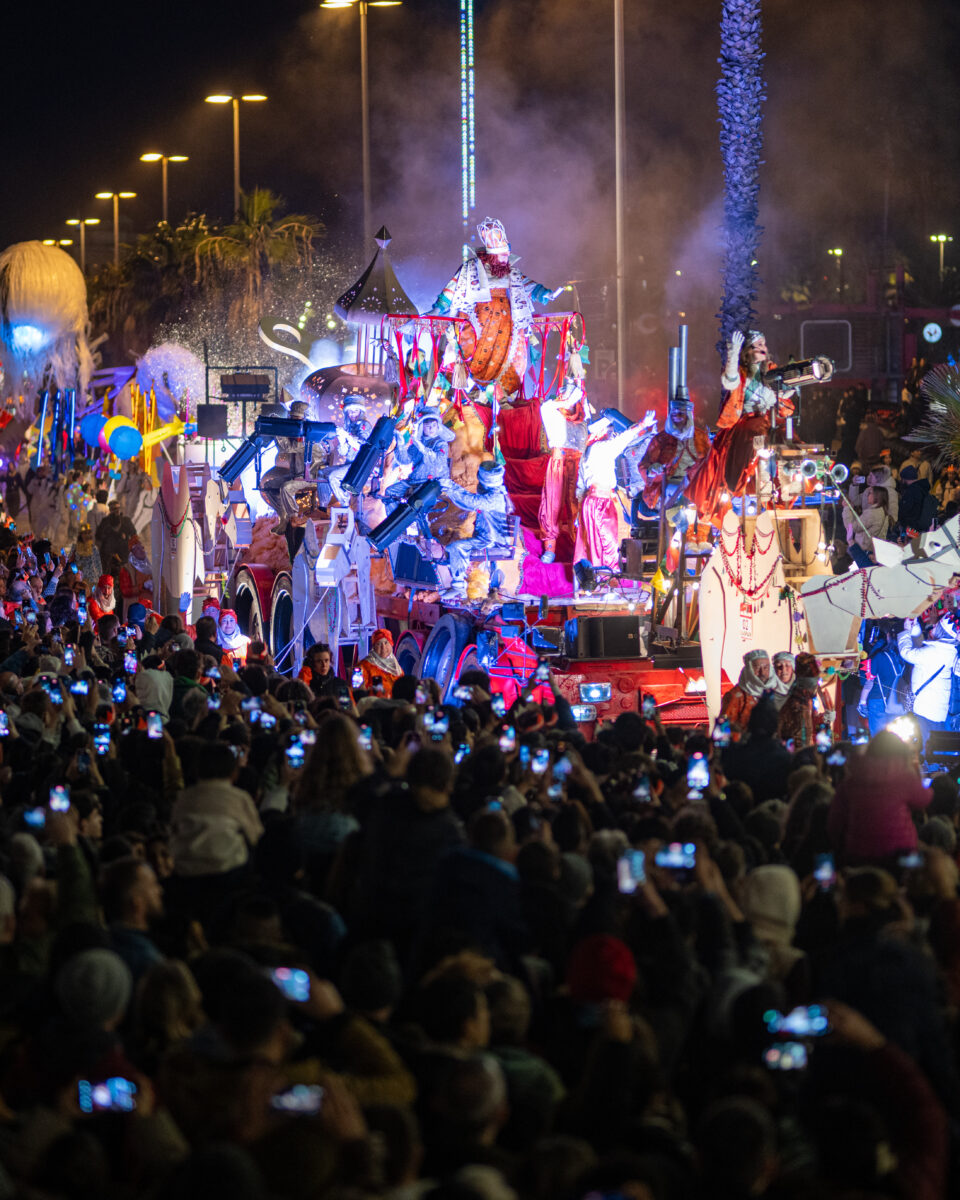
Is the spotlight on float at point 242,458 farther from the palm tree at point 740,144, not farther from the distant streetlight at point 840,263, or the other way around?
the distant streetlight at point 840,263

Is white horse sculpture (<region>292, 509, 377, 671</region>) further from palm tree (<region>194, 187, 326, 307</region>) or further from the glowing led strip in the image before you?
palm tree (<region>194, 187, 326, 307</region>)

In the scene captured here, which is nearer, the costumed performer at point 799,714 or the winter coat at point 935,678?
the costumed performer at point 799,714

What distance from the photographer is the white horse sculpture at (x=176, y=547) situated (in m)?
22.0

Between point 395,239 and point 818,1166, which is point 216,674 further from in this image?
point 395,239

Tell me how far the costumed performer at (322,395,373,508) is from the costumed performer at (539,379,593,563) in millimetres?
2550

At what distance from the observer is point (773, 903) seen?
20.3ft

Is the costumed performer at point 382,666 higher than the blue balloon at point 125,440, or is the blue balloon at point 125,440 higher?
the blue balloon at point 125,440

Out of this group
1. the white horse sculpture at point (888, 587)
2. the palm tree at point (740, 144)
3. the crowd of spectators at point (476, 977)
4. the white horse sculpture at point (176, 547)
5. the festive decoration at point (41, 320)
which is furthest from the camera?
the festive decoration at point (41, 320)

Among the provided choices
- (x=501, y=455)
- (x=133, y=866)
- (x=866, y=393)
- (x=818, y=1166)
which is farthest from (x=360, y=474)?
(x=866, y=393)

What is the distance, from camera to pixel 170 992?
537 cm

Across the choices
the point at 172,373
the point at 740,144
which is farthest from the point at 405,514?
the point at 172,373

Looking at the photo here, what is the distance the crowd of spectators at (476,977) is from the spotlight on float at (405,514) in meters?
6.47

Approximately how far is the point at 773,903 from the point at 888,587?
8752mm

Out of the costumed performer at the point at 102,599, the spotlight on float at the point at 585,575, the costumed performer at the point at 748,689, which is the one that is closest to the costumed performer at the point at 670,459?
the spotlight on float at the point at 585,575
